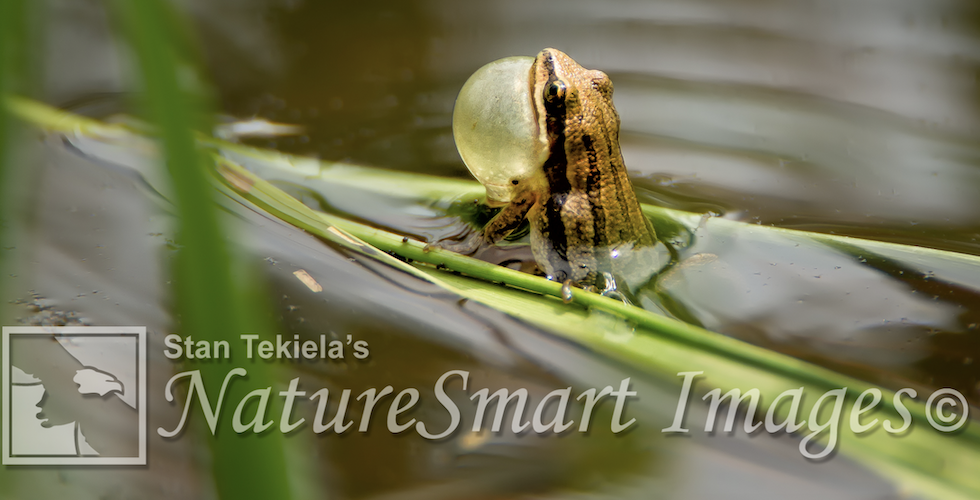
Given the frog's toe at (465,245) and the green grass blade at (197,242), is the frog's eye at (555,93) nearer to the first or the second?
the frog's toe at (465,245)

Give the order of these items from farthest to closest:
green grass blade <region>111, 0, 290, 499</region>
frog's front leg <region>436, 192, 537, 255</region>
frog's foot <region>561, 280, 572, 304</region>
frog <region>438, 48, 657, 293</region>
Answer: frog's front leg <region>436, 192, 537, 255</region>
frog <region>438, 48, 657, 293</region>
frog's foot <region>561, 280, 572, 304</region>
green grass blade <region>111, 0, 290, 499</region>

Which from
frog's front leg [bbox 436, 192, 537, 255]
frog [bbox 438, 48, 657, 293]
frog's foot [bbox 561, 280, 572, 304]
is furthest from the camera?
frog's front leg [bbox 436, 192, 537, 255]

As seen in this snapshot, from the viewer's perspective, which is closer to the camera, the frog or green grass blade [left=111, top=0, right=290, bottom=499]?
green grass blade [left=111, top=0, right=290, bottom=499]

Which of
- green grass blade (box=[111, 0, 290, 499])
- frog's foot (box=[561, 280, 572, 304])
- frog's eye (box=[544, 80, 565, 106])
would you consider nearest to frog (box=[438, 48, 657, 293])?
frog's eye (box=[544, 80, 565, 106])

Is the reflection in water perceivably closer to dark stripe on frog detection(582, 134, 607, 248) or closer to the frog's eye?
dark stripe on frog detection(582, 134, 607, 248)

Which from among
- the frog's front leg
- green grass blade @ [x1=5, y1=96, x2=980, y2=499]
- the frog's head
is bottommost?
green grass blade @ [x1=5, y1=96, x2=980, y2=499]

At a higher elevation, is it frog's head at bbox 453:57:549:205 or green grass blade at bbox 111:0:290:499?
frog's head at bbox 453:57:549:205

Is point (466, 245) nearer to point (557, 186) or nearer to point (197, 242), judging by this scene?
point (557, 186)

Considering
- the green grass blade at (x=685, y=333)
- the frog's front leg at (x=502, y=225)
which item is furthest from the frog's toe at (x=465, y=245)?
the green grass blade at (x=685, y=333)
